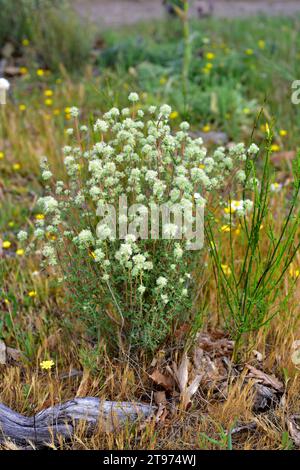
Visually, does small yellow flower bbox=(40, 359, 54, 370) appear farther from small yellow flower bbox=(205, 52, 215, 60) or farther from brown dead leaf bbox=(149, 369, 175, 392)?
small yellow flower bbox=(205, 52, 215, 60)

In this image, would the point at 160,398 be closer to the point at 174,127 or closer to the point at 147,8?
the point at 174,127

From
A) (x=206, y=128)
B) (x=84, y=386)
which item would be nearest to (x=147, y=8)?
(x=206, y=128)

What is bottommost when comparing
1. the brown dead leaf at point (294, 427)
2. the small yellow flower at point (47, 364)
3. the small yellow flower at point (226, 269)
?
the brown dead leaf at point (294, 427)

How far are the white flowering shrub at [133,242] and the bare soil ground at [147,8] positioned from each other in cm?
541

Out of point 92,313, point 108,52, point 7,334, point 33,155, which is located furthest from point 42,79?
point 92,313

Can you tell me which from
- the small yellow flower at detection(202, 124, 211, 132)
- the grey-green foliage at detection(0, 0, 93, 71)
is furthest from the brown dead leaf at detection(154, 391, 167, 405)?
the grey-green foliage at detection(0, 0, 93, 71)

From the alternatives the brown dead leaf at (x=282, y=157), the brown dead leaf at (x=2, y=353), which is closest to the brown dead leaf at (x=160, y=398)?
the brown dead leaf at (x=2, y=353)

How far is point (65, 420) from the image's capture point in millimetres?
2365

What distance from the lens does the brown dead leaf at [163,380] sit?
100 inches

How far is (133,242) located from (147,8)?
22.6 feet

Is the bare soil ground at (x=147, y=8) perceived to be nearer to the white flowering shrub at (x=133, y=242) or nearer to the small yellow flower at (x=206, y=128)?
the small yellow flower at (x=206, y=128)

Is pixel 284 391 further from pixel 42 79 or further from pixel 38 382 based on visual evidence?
pixel 42 79
